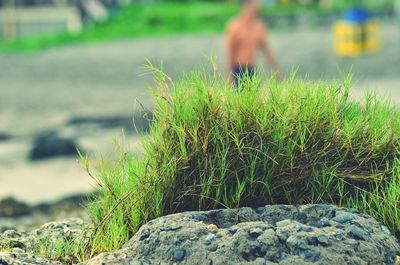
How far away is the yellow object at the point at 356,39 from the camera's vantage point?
26.7 meters

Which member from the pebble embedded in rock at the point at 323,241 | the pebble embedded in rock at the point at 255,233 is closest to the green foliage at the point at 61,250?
the pebble embedded in rock at the point at 255,233

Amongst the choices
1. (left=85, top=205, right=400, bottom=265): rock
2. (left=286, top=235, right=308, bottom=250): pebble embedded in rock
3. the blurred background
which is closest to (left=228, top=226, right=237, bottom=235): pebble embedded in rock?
(left=85, top=205, right=400, bottom=265): rock

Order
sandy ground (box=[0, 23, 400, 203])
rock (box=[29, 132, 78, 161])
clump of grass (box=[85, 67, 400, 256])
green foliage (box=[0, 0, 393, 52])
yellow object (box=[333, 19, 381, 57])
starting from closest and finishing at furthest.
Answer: clump of grass (box=[85, 67, 400, 256])
sandy ground (box=[0, 23, 400, 203])
rock (box=[29, 132, 78, 161])
yellow object (box=[333, 19, 381, 57])
green foliage (box=[0, 0, 393, 52])

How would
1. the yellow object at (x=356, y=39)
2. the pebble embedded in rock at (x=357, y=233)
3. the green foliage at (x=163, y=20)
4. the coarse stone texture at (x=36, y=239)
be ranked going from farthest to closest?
the green foliage at (x=163, y=20) < the yellow object at (x=356, y=39) < the coarse stone texture at (x=36, y=239) < the pebble embedded in rock at (x=357, y=233)

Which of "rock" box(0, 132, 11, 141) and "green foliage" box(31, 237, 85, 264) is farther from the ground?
"green foliage" box(31, 237, 85, 264)

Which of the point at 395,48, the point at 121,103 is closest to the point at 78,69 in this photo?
the point at 121,103

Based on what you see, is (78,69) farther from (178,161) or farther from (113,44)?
(178,161)

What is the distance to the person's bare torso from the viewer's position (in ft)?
36.4

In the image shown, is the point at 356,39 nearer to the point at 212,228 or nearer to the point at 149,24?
the point at 149,24

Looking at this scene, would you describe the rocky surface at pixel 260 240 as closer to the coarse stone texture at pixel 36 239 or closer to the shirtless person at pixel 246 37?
the coarse stone texture at pixel 36 239

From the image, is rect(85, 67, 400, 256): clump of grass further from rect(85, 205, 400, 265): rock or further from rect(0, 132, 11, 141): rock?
rect(0, 132, 11, 141): rock

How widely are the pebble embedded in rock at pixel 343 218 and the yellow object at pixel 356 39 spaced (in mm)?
22934

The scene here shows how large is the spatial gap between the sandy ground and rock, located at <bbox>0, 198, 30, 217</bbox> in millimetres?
691

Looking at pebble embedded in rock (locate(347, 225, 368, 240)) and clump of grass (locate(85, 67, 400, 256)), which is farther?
clump of grass (locate(85, 67, 400, 256))
